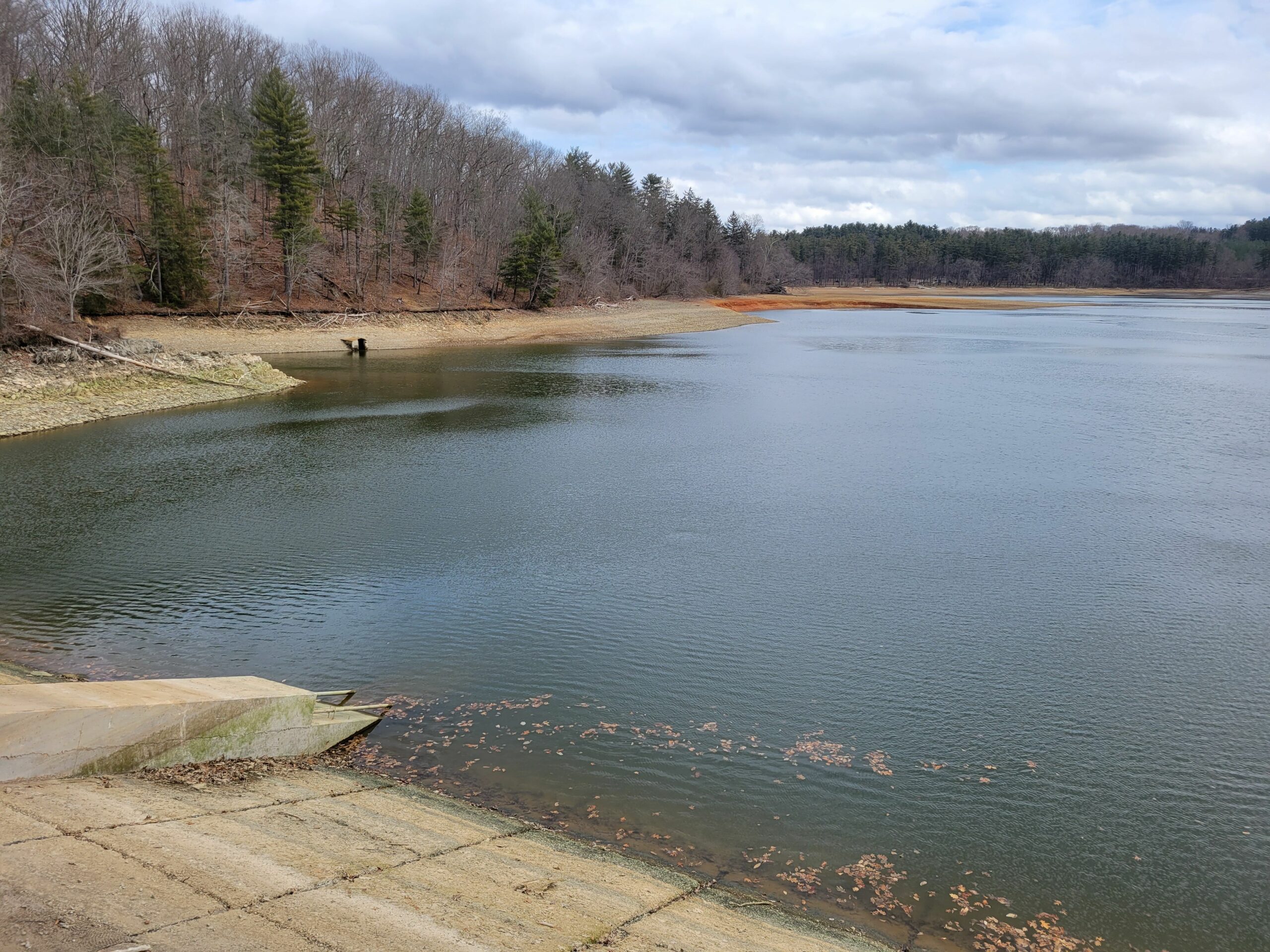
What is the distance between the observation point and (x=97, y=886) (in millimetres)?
5660

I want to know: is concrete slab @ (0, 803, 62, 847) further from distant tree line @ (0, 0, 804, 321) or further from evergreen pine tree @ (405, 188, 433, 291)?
evergreen pine tree @ (405, 188, 433, 291)

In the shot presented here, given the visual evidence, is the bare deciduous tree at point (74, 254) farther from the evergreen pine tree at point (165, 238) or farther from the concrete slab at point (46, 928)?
the concrete slab at point (46, 928)

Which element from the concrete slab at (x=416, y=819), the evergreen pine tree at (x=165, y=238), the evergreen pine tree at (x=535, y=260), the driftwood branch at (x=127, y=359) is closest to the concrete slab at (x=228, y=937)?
the concrete slab at (x=416, y=819)

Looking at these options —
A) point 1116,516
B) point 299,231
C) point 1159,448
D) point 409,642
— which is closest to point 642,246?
point 299,231

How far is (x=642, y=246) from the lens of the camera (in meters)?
102

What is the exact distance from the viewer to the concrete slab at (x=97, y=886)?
536 cm

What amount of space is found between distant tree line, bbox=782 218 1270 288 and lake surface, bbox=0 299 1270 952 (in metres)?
138

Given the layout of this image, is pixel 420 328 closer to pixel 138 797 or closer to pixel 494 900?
pixel 138 797

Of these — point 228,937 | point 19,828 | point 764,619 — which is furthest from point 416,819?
point 764,619

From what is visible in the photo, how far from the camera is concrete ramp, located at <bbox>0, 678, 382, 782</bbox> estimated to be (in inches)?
284

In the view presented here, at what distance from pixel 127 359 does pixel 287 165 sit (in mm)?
27354

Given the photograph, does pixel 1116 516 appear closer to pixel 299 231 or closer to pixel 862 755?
pixel 862 755

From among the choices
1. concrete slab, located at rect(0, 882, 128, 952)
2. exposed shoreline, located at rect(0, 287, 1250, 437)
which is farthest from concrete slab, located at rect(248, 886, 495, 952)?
exposed shoreline, located at rect(0, 287, 1250, 437)

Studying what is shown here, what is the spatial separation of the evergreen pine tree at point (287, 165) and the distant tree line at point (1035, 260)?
363ft
